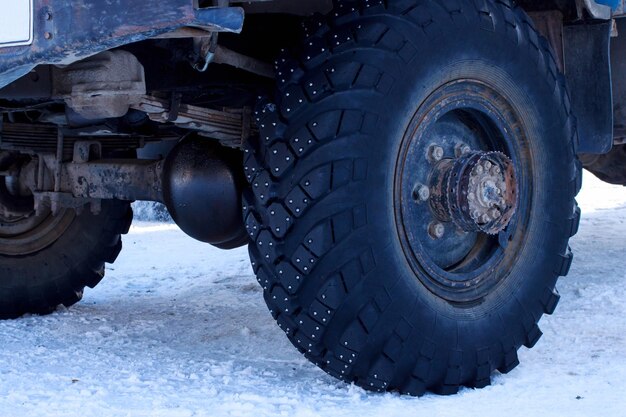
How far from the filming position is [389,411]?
269 cm

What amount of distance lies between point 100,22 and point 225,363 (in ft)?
4.47

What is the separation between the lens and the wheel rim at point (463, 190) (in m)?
2.94

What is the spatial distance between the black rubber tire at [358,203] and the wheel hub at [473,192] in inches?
10.1

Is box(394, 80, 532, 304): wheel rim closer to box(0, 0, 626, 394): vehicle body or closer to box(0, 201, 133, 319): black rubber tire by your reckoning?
box(0, 0, 626, 394): vehicle body

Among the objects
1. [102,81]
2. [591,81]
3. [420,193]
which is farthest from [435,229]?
[591,81]

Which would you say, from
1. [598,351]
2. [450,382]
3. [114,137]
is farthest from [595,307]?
[114,137]

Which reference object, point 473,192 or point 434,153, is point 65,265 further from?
point 473,192

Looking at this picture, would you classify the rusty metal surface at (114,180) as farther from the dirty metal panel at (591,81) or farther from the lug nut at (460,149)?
the dirty metal panel at (591,81)

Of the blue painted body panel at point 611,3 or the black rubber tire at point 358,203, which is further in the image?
the blue painted body panel at point 611,3

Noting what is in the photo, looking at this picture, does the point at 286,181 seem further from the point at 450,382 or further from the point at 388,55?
the point at 450,382

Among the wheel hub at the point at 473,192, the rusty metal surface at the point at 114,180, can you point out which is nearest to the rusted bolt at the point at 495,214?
the wheel hub at the point at 473,192

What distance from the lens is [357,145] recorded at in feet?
8.93

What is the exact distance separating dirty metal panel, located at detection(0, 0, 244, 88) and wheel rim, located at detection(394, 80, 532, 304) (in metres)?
0.86

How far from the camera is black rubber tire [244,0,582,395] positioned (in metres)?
2.71
